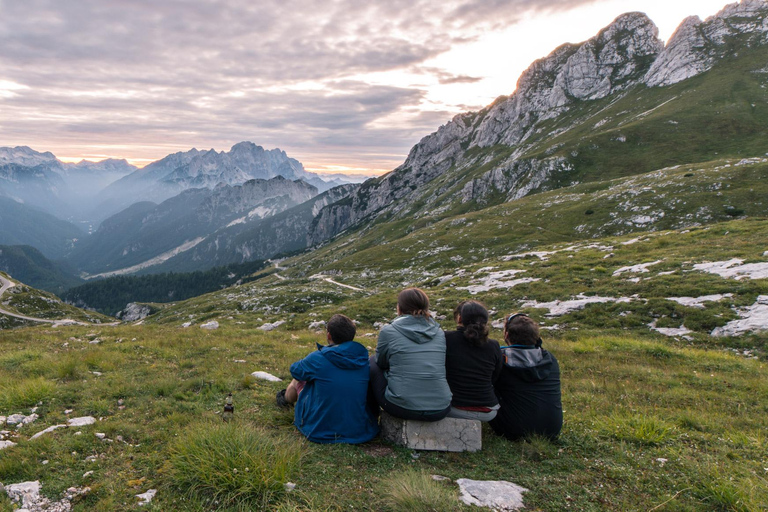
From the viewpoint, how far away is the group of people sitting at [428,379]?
23.0 ft

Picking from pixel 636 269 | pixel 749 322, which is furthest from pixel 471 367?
pixel 636 269

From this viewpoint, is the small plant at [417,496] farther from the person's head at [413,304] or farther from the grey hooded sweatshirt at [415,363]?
the person's head at [413,304]

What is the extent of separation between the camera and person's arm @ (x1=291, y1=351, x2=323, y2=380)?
7355mm

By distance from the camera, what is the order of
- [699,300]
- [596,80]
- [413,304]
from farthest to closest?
[596,80] → [699,300] → [413,304]

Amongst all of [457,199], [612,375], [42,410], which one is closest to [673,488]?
[612,375]

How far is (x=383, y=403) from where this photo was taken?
717 cm

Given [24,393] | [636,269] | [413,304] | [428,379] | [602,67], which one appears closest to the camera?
[428,379]

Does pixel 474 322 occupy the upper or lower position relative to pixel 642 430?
upper

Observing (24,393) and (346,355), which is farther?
(24,393)

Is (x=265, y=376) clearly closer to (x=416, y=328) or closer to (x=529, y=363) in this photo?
(x=416, y=328)

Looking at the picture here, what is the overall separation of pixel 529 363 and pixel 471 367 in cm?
125

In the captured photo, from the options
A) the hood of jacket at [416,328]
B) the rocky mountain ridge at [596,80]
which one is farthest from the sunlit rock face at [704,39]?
the hood of jacket at [416,328]

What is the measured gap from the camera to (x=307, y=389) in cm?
762

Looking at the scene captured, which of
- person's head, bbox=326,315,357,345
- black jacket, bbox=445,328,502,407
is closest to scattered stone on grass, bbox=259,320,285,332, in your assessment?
person's head, bbox=326,315,357,345
